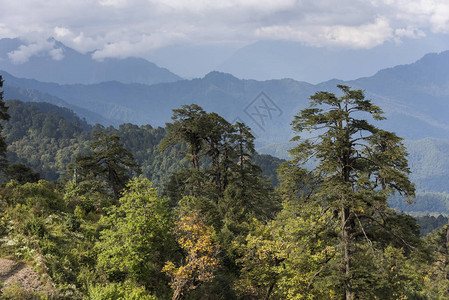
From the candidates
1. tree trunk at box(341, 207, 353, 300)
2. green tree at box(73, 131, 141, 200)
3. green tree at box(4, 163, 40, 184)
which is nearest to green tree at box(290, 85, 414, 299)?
tree trunk at box(341, 207, 353, 300)

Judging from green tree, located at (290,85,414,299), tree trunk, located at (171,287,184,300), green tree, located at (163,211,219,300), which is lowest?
tree trunk, located at (171,287,184,300)

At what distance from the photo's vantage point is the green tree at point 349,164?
12914mm

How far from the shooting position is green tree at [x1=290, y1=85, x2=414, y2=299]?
1291cm

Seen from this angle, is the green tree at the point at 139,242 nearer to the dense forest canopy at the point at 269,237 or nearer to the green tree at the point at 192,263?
the dense forest canopy at the point at 269,237

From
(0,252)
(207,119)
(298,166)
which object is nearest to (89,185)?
(207,119)

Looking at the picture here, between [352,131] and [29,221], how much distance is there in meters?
17.1

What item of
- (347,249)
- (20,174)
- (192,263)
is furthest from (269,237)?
(20,174)

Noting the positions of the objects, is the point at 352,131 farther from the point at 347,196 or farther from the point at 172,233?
the point at 172,233

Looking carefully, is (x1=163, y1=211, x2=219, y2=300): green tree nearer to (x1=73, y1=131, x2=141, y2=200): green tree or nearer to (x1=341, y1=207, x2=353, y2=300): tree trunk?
(x1=341, y1=207, x2=353, y2=300): tree trunk

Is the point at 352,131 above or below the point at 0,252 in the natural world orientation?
above

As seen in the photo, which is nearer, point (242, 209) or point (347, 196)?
point (347, 196)

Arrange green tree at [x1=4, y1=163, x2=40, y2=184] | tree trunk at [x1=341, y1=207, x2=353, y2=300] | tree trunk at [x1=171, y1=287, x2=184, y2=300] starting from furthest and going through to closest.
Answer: green tree at [x1=4, y1=163, x2=40, y2=184], tree trunk at [x1=171, y1=287, x2=184, y2=300], tree trunk at [x1=341, y1=207, x2=353, y2=300]

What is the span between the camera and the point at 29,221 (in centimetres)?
1714

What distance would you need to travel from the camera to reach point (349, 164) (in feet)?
46.1
